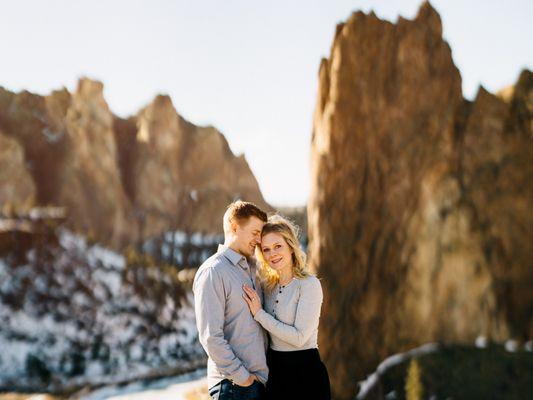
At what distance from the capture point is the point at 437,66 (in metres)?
16.3

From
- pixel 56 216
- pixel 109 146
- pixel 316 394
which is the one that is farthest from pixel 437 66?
pixel 109 146

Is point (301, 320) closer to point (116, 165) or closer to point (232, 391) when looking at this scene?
point (232, 391)

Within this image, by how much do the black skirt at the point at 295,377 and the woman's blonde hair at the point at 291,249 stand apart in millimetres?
474

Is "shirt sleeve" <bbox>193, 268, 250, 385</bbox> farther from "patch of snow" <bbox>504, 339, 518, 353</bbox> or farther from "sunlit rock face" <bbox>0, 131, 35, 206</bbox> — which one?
"sunlit rock face" <bbox>0, 131, 35, 206</bbox>

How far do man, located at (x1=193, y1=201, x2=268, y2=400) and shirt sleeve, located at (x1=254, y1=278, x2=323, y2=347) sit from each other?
4.4 inches

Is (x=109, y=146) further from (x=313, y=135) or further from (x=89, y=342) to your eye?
(x=313, y=135)

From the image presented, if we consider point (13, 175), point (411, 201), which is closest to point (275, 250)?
point (411, 201)

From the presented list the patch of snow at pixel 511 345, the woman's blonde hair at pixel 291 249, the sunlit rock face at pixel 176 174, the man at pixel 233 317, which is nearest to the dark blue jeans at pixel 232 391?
the man at pixel 233 317

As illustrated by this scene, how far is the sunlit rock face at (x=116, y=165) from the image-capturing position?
42.0 meters

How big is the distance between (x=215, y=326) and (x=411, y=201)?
1313cm

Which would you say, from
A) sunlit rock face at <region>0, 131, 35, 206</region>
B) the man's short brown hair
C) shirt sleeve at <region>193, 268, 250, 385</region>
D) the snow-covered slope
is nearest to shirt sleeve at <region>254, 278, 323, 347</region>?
shirt sleeve at <region>193, 268, 250, 385</region>

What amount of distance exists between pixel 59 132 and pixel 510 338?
39.0 meters

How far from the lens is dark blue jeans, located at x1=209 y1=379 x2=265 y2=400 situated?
10.9ft

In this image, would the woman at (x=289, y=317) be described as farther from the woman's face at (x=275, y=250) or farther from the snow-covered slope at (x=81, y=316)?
the snow-covered slope at (x=81, y=316)
